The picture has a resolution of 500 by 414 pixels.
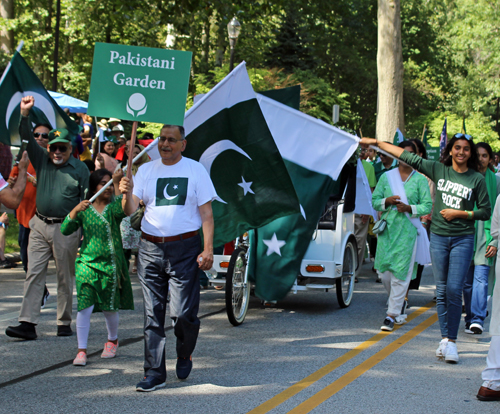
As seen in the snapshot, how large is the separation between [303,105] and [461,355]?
82.4ft

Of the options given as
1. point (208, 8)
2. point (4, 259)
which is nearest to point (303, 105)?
point (208, 8)

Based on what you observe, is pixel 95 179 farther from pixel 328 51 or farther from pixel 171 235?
pixel 328 51

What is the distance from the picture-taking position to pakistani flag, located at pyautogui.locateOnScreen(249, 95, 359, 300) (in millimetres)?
7754

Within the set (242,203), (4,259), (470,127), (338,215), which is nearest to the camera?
(242,203)

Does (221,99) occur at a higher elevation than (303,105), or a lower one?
lower

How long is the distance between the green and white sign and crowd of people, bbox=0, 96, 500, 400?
0.34 meters

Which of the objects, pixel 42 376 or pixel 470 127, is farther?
pixel 470 127

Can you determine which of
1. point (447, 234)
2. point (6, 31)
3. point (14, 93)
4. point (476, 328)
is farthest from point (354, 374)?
point (6, 31)

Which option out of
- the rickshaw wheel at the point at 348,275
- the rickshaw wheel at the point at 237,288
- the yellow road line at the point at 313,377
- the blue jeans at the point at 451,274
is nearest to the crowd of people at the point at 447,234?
the blue jeans at the point at 451,274

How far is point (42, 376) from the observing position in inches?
211

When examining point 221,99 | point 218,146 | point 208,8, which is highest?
point 208,8

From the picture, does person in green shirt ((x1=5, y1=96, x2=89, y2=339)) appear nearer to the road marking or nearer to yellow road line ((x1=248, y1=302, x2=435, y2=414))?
the road marking

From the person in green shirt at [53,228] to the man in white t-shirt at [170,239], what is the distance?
1.66 metres

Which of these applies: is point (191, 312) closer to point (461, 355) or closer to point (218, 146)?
point (218, 146)
